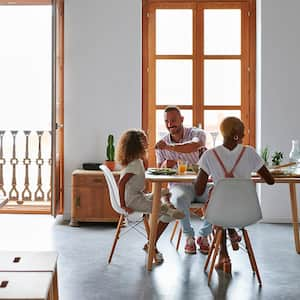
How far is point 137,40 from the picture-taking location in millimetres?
6742

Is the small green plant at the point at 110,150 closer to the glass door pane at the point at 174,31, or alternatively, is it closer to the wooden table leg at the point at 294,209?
the glass door pane at the point at 174,31

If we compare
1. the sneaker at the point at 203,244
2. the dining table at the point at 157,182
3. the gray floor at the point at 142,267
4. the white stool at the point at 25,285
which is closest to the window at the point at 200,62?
the gray floor at the point at 142,267

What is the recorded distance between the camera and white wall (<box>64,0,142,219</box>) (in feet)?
22.1

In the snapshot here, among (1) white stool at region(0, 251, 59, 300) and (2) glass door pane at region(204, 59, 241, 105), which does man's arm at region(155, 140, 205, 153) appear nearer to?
(2) glass door pane at region(204, 59, 241, 105)

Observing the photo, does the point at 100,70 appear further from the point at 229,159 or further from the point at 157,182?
the point at 229,159

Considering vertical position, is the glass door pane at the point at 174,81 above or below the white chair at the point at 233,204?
above

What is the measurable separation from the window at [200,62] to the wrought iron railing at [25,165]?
1877 mm

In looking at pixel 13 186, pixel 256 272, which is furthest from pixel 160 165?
pixel 13 186

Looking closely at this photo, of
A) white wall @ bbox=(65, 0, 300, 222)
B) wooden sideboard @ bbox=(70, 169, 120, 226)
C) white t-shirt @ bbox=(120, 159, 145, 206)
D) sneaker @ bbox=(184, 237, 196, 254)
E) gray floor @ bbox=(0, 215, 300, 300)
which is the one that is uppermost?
white wall @ bbox=(65, 0, 300, 222)

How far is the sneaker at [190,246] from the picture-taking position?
515cm

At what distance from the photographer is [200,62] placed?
6.95 meters

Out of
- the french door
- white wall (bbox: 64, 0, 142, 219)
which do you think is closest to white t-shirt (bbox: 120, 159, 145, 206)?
white wall (bbox: 64, 0, 142, 219)

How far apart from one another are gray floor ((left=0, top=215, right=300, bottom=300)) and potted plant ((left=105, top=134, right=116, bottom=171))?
0.64 m

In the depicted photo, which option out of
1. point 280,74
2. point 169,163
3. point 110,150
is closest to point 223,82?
point 280,74
